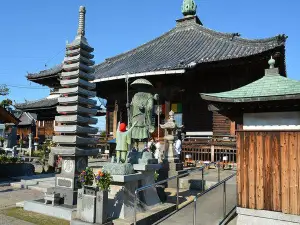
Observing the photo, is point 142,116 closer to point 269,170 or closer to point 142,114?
point 142,114

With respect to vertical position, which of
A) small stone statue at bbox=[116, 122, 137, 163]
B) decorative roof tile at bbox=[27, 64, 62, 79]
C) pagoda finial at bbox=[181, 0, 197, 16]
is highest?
pagoda finial at bbox=[181, 0, 197, 16]

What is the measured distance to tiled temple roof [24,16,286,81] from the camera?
54.8 feet

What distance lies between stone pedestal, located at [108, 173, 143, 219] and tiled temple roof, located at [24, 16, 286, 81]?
10847 millimetres

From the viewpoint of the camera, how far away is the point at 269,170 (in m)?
6.65

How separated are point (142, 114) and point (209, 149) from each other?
8.65 metres

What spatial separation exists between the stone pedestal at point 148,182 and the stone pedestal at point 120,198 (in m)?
0.54

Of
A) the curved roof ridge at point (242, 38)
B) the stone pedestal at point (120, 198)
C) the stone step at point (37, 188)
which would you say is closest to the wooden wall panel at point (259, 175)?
the stone pedestal at point (120, 198)

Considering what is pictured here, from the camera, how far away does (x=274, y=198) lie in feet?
21.5

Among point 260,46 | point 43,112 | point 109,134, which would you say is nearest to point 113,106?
point 109,134

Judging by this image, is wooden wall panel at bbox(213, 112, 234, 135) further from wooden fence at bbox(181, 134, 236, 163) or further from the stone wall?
the stone wall

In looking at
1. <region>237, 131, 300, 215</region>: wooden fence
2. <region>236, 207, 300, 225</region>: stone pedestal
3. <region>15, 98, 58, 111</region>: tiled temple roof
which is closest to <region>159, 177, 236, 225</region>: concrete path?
<region>236, 207, 300, 225</region>: stone pedestal

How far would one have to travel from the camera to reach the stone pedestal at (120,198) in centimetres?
672

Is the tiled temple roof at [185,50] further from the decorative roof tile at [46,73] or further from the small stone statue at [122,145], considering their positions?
the small stone statue at [122,145]

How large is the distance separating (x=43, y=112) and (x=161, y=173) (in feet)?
67.1
